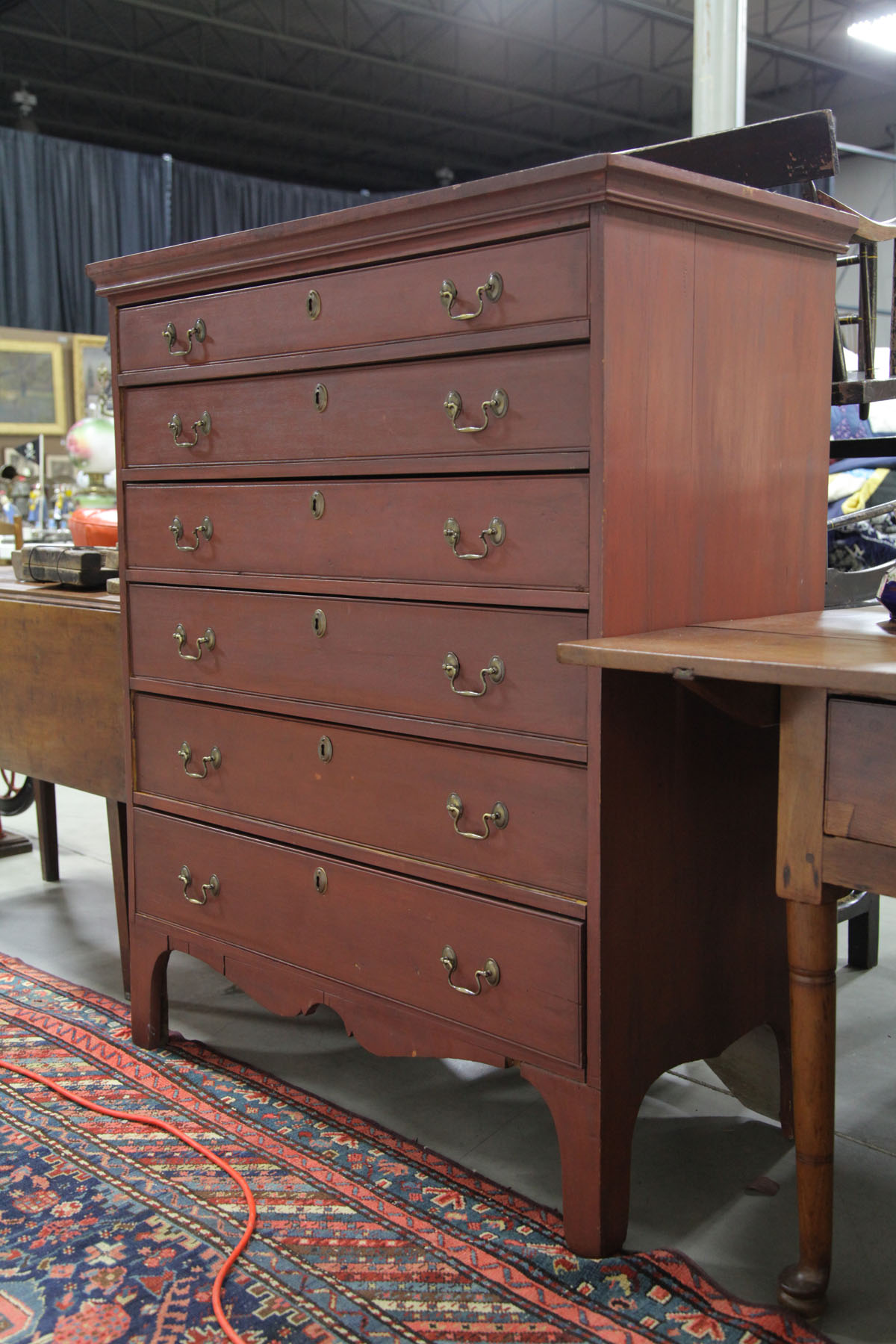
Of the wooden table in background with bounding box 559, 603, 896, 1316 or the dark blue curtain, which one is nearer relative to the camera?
the wooden table in background with bounding box 559, 603, 896, 1316

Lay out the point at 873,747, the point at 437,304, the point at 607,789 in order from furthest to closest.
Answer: the point at 437,304 < the point at 607,789 < the point at 873,747

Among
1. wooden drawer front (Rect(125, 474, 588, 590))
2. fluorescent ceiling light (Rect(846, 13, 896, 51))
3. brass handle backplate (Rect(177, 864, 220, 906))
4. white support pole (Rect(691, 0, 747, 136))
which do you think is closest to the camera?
wooden drawer front (Rect(125, 474, 588, 590))

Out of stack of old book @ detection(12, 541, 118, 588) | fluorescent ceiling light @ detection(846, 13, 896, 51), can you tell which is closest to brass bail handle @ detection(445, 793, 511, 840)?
stack of old book @ detection(12, 541, 118, 588)

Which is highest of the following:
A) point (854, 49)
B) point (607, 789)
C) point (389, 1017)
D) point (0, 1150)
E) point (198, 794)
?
point (854, 49)

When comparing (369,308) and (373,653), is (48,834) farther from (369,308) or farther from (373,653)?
(369,308)

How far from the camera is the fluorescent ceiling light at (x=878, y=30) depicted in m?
8.97

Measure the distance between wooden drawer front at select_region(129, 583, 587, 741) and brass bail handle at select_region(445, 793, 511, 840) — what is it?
115 mm

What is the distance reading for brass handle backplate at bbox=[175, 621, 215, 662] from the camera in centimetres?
214

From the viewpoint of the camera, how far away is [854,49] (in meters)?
10.5

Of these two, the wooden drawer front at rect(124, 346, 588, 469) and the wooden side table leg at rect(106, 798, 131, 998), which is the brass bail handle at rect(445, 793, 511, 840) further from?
the wooden side table leg at rect(106, 798, 131, 998)

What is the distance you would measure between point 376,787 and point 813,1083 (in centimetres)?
76

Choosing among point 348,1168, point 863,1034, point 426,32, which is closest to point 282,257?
point 348,1168

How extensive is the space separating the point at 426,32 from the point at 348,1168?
10543 mm

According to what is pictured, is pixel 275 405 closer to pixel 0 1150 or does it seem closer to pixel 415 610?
pixel 415 610
